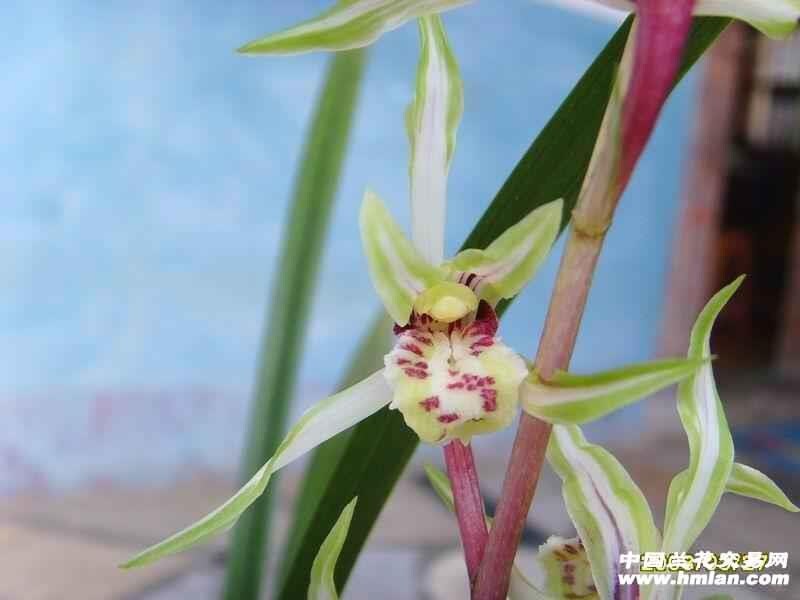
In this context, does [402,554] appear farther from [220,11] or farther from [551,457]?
[551,457]

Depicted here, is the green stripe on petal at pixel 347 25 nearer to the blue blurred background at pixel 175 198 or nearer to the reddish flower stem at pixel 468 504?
the reddish flower stem at pixel 468 504

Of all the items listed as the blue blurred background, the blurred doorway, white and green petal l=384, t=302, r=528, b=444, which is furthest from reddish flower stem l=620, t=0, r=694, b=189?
the blurred doorway

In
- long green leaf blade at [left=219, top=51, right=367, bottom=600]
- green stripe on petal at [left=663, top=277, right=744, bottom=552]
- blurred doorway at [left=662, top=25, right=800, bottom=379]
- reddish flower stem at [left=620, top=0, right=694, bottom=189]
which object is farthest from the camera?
blurred doorway at [left=662, top=25, right=800, bottom=379]

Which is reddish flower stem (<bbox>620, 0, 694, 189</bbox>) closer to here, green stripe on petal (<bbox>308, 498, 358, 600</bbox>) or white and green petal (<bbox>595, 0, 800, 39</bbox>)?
white and green petal (<bbox>595, 0, 800, 39</bbox>)

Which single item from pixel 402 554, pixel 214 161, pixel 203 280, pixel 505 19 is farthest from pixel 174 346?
pixel 505 19

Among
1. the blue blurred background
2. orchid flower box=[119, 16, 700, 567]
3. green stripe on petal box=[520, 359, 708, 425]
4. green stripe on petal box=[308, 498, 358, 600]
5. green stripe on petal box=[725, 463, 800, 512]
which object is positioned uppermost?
the blue blurred background

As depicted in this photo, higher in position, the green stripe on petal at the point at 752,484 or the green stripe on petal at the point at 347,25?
the green stripe on petal at the point at 347,25

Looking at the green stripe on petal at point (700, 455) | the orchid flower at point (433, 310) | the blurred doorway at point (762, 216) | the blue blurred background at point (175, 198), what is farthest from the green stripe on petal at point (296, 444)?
the blurred doorway at point (762, 216)
